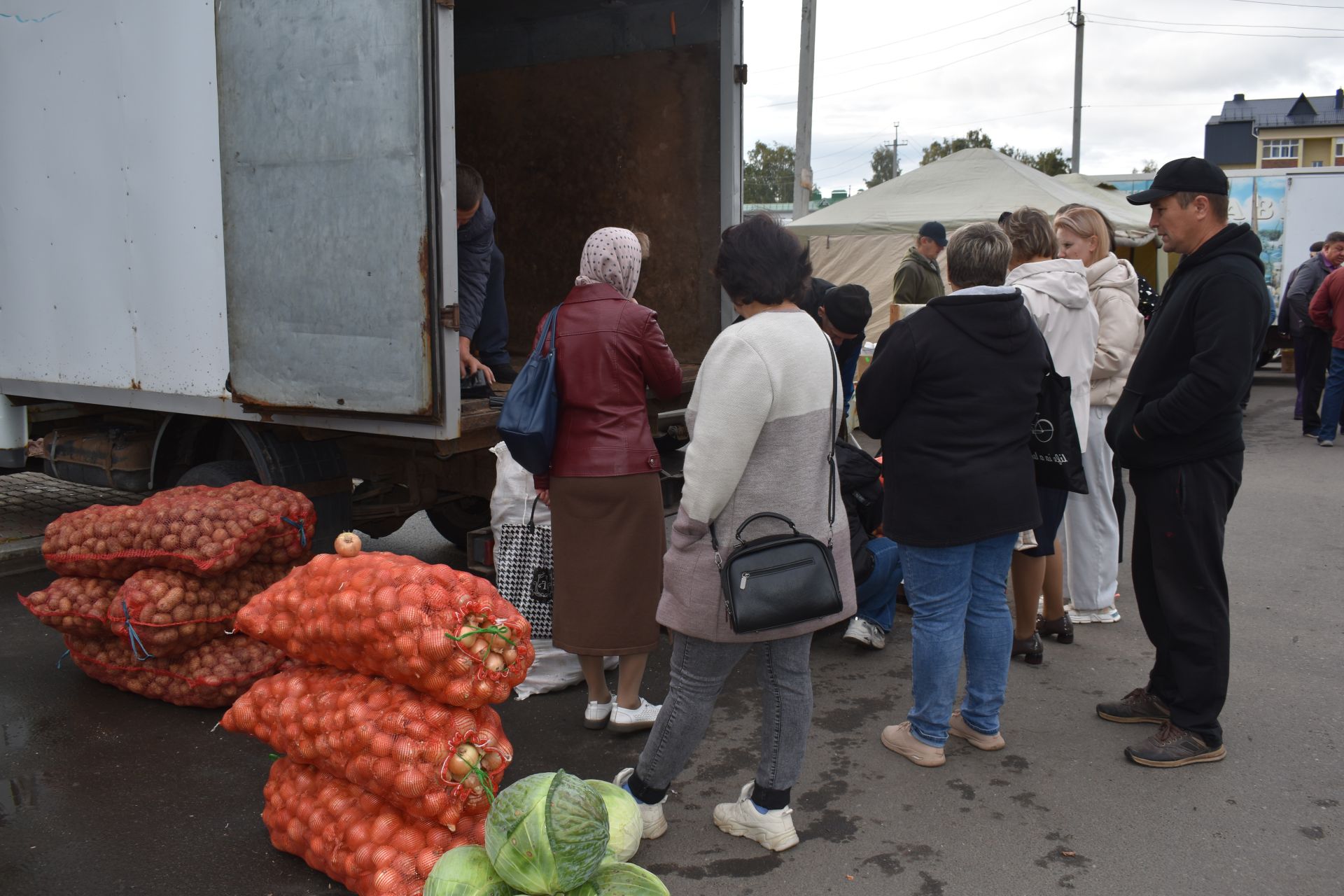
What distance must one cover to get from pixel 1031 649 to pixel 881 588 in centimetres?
69

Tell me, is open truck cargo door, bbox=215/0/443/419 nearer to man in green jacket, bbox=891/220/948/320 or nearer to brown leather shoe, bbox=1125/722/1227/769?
brown leather shoe, bbox=1125/722/1227/769

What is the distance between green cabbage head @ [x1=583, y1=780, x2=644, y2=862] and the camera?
9.38ft

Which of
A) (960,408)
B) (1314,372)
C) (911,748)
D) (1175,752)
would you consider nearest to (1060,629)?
(1175,752)

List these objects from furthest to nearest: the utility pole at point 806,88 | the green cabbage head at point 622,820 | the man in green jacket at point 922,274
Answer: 1. the utility pole at point 806,88
2. the man in green jacket at point 922,274
3. the green cabbage head at point 622,820

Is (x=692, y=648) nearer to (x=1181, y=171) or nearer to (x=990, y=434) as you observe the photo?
(x=990, y=434)

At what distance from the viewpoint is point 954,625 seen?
355cm

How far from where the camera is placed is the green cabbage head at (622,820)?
2.86 meters

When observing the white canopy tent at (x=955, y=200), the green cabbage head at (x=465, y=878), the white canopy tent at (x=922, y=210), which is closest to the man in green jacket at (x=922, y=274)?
the white canopy tent at (x=922, y=210)

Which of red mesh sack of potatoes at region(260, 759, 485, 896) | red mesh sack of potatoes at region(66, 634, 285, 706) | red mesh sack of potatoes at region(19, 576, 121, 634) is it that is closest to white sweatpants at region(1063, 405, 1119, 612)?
red mesh sack of potatoes at region(260, 759, 485, 896)

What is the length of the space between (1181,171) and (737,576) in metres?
2.18

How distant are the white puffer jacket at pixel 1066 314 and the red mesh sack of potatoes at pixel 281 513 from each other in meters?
3.05

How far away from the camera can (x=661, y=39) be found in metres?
5.80

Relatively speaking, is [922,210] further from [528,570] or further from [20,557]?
[20,557]

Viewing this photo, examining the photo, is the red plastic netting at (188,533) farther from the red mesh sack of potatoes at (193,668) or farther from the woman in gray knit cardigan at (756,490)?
the woman in gray knit cardigan at (756,490)
